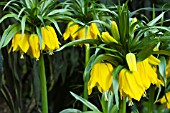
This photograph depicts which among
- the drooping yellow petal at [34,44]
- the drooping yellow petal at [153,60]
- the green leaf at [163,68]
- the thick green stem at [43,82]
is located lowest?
the thick green stem at [43,82]

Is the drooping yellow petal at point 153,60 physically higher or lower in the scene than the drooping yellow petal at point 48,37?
lower

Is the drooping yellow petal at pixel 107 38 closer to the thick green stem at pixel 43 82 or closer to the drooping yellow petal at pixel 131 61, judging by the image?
the drooping yellow petal at pixel 131 61

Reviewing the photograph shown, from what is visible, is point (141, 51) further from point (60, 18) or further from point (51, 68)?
point (51, 68)

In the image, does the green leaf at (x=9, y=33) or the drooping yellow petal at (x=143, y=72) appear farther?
the green leaf at (x=9, y=33)

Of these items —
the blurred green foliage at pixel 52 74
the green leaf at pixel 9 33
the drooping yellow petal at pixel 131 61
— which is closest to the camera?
the drooping yellow petal at pixel 131 61

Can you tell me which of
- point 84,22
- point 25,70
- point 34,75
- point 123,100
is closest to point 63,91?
point 25,70

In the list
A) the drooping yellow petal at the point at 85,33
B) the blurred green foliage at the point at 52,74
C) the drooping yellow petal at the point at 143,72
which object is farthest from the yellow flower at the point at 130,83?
the blurred green foliage at the point at 52,74

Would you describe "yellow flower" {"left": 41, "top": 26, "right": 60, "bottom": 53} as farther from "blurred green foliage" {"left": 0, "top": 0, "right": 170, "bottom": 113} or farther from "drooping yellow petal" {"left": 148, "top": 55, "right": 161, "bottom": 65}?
"blurred green foliage" {"left": 0, "top": 0, "right": 170, "bottom": 113}

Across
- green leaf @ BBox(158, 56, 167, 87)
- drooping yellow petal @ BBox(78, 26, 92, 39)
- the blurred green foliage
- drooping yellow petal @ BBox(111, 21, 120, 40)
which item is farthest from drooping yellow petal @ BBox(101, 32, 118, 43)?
the blurred green foliage
